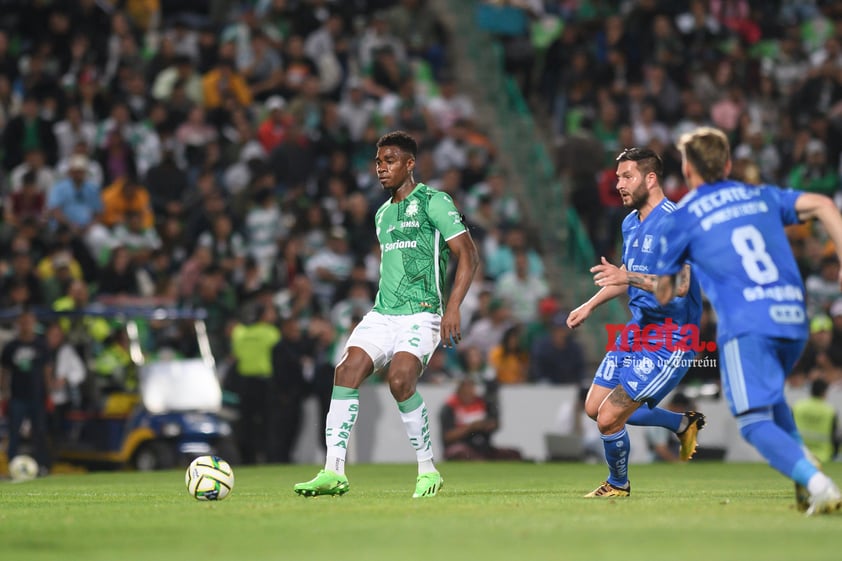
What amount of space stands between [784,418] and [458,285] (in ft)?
9.39

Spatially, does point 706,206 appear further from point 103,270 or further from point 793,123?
point 793,123

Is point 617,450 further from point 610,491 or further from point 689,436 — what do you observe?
point 689,436

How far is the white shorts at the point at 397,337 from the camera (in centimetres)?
1125

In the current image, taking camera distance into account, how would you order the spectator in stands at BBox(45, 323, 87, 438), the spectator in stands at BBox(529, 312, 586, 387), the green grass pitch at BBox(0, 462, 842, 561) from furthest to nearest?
the spectator in stands at BBox(529, 312, 586, 387)
the spectator in stands at BBox(45, 323, 87, 438)
the green grass pitch at BBox(0, 462, 842, 561)

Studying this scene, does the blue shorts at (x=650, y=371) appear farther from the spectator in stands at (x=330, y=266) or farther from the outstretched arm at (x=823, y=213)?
the spectator in stands at (x=330, y=266)

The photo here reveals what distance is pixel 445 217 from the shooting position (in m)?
11.4

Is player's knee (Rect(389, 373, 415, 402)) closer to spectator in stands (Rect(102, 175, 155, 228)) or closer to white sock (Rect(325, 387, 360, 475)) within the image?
white sock (Rect(325, 387, 360, 475))

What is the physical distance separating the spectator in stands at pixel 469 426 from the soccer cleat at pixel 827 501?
12.4 metres

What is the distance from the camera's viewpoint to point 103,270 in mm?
21562

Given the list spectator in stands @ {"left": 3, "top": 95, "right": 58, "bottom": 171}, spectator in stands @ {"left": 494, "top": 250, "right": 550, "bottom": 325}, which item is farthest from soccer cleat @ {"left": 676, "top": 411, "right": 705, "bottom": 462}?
spectator in stands @ {"left": 3, "top": 95, "right": 58, "bottom": 171}

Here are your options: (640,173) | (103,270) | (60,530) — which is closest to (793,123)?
(103,270)

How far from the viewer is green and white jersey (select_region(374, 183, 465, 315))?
11.4 m

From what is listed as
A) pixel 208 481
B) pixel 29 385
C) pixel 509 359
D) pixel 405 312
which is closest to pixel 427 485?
pixel 405 312

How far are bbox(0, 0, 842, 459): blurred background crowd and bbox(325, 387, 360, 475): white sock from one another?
9.44 metres
